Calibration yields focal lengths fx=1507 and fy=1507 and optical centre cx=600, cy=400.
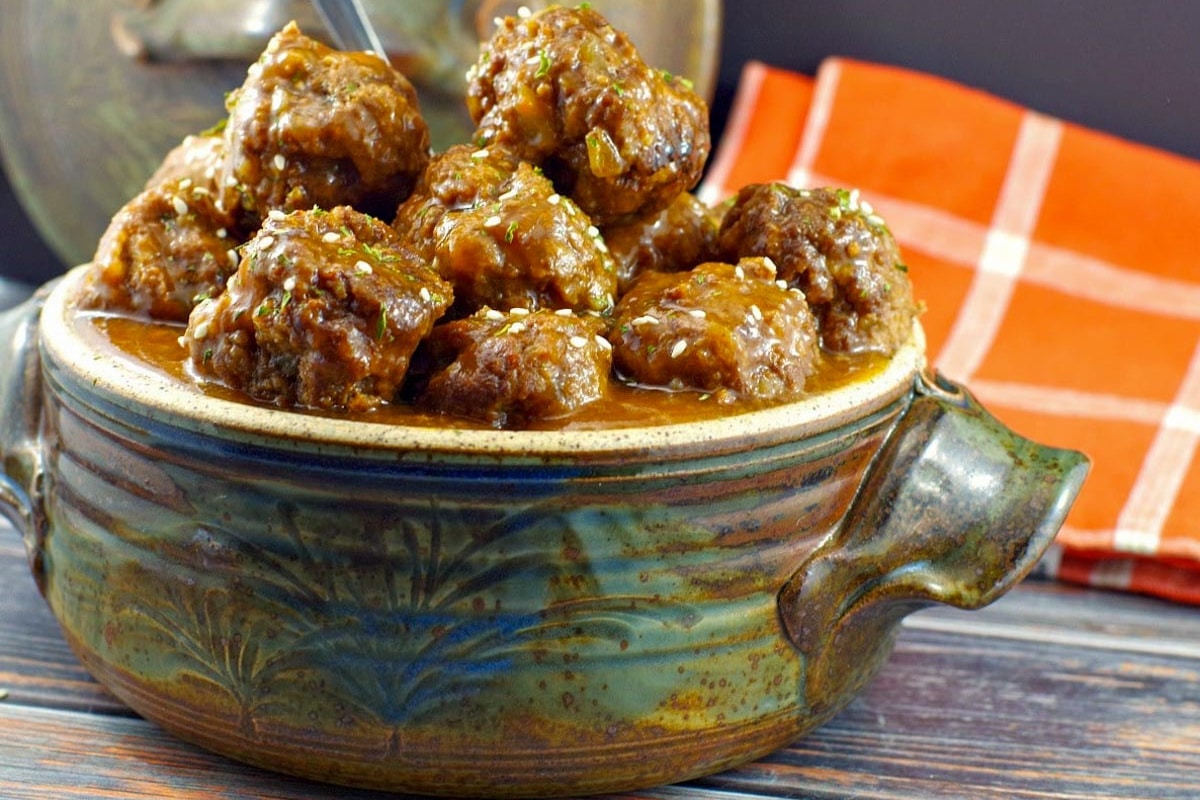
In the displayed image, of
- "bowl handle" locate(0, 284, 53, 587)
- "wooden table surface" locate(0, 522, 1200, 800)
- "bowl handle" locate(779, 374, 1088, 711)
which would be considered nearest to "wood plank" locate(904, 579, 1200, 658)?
"wooden table surface" locate(0, 522, 1200, 800)

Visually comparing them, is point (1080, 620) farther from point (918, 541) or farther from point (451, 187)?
point (451, 187)

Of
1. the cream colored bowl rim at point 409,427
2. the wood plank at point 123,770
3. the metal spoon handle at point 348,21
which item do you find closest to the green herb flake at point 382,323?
the cream colored bowl rim at point 409,427

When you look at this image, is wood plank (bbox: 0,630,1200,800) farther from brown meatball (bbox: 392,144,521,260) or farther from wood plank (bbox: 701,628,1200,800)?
brown meatball (bbox: 392,144,521,260)

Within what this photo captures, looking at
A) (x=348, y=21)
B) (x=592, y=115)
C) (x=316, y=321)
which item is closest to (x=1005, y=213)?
(x=348, y=21)

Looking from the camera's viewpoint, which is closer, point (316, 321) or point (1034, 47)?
point (316, 321)

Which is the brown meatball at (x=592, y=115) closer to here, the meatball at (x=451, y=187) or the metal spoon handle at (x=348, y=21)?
the meatball at (x=451, y=187)

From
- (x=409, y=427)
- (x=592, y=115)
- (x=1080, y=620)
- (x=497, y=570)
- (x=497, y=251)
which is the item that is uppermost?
(x=592, y=115)
